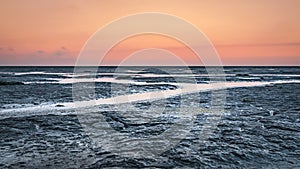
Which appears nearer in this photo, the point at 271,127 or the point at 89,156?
the point at 89,156

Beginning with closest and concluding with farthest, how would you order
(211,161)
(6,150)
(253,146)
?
(211,161)
(6,150)
(253,146)

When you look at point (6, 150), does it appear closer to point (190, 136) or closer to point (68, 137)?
point (68, 137)


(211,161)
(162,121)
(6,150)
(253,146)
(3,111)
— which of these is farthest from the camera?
(3,111)

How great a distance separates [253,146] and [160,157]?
385 cm

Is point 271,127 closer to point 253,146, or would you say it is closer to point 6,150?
point 253,146

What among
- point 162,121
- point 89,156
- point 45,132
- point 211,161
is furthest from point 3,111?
point 211,161

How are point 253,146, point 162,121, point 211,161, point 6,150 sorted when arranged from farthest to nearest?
point 162,121
point 253,146
point 6,150
point 211,161

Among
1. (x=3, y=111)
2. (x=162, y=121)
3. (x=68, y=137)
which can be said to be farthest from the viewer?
(x=3, y=111)

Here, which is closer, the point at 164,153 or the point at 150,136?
the point at 164,153

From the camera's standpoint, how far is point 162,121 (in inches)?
666

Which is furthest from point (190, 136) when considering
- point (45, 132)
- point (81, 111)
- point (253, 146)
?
point (81, 111)

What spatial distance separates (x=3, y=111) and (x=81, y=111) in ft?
16.6

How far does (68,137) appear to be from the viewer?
1320cm

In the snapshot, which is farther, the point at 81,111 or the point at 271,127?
the point at 81,111
